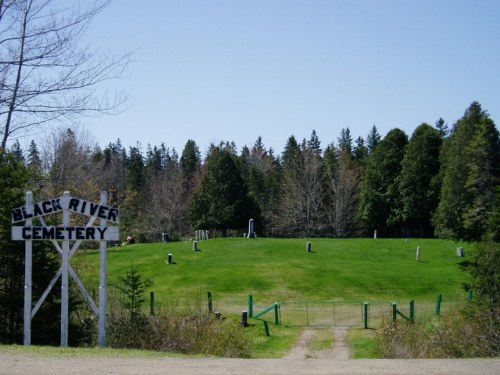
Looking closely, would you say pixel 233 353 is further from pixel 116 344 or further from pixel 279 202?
pixel 279 202

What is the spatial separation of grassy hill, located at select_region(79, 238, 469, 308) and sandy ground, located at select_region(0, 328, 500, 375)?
18401 millimetres

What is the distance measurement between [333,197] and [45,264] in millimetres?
58681

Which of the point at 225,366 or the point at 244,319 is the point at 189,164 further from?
the point at 225,366

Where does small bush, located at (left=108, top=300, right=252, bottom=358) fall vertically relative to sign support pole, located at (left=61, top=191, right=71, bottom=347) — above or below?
below

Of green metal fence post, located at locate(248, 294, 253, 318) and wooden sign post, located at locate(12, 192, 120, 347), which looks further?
green metal fence post, located at locate(248, 294, 253, 318)

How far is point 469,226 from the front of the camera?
42656 mm

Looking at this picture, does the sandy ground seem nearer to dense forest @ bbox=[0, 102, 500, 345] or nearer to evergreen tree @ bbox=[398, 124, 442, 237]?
dense forest @ bbox=[0, 102, 500, 345]

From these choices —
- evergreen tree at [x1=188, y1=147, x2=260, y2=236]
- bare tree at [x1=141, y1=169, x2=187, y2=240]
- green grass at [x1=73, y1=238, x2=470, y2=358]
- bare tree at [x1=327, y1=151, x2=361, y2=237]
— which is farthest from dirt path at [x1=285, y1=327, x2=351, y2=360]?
bare tree at [x1=141, y1=169, x2=187, y2=240]

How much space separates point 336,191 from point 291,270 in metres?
35.0

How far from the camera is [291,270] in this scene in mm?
37688

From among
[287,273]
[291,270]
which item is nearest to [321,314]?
[287,273]

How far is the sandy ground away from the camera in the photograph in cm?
1034

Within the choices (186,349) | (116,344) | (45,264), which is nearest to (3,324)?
(45,264)

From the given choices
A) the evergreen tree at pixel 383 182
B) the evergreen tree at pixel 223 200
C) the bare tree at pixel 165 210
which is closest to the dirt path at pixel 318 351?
the evergreen tree at pixel 223 200
